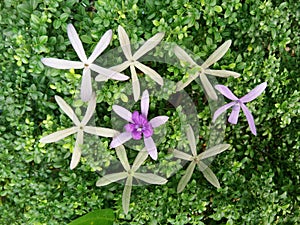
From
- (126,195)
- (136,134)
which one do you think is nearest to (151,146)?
(136,134)

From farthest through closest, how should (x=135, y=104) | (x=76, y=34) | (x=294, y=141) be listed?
(x=294, y=141), (x=135, y=104), (x=76, y=34)

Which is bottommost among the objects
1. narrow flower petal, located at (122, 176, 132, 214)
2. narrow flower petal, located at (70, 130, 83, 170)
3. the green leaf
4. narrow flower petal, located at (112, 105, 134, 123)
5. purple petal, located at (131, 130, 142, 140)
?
the green leaf

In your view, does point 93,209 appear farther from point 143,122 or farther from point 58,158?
point 143,122

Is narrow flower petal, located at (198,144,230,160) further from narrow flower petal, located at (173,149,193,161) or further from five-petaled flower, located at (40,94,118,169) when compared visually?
five-petaled flower, located at (40,94,118,169)

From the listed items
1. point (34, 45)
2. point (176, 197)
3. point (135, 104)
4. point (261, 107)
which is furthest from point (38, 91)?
point (261, 107)

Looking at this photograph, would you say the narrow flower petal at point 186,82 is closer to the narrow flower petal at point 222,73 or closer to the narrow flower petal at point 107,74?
the narrow flower petal at point 222,73

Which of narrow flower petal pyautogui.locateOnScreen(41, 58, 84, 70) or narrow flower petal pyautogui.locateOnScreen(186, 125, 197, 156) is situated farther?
narrow flower petal pyautogui.locateOnScreen(186, 125, 197, 156)

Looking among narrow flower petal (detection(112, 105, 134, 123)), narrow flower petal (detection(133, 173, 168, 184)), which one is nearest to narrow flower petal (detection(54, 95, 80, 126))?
narrow flower petal (detection(112, 105, 134, 123))
